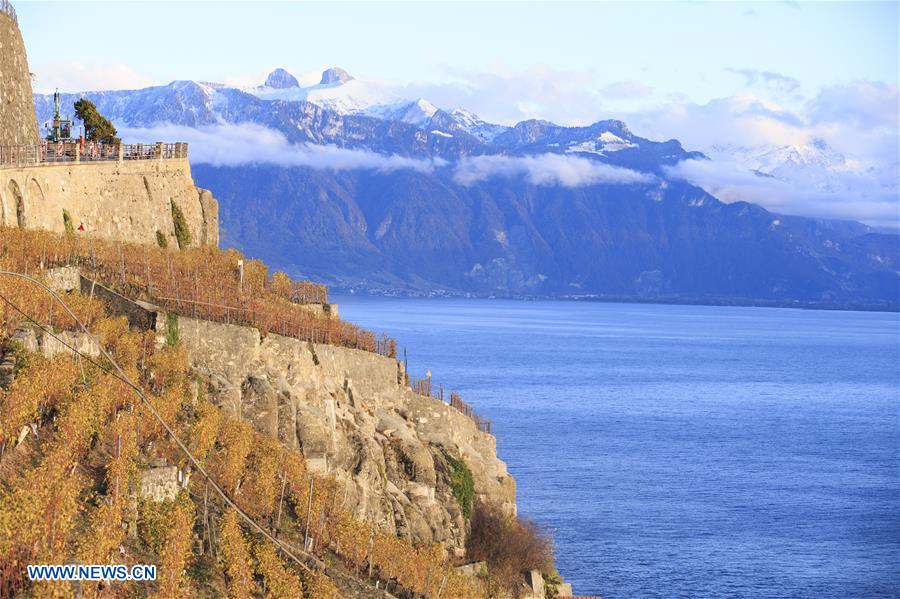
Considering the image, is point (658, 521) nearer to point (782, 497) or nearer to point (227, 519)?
point (782, 497)

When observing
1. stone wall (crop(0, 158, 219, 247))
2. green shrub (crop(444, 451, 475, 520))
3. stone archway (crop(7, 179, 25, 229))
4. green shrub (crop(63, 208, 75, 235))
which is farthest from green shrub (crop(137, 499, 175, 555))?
green shrub (crop(63, 208, 75, 235))

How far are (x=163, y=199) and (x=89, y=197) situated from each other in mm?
6786

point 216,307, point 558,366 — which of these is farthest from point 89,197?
point 558,366

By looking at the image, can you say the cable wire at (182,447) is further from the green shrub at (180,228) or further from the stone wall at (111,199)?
the green shrub at (180,228)

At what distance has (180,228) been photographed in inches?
2707

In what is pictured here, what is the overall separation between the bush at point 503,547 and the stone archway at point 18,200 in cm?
2095

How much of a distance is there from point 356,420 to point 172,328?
816cm

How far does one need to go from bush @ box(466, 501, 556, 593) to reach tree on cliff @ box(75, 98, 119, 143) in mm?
34407

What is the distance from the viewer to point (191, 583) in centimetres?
3275

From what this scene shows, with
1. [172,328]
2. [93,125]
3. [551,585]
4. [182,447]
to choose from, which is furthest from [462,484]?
[93,125]

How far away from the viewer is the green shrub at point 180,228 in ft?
225

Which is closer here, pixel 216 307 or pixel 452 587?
pixel 452 587

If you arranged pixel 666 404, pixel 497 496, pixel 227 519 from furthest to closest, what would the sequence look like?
pixel 666 404 < pixel 497 496 < pixel 227 519

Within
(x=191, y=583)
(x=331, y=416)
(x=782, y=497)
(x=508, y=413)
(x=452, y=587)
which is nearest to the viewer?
(x=191, y=583)
